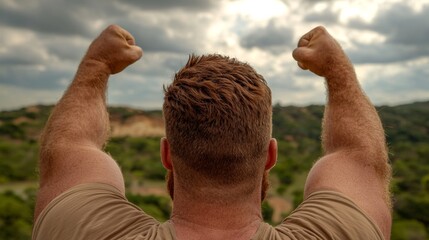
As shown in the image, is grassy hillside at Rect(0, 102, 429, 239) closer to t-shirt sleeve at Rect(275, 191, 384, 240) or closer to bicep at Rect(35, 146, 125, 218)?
t-shirt sleeve at Rect(275, 191, 384, 240)

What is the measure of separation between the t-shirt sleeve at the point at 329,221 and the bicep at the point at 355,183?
4 centimetres

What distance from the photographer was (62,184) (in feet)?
5.36

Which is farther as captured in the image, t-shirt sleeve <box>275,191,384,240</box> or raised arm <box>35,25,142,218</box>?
raised arm <box>35,25,142,218</box>

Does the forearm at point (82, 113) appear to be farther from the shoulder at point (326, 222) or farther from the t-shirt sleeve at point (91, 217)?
the shoulder at point (326, 222)

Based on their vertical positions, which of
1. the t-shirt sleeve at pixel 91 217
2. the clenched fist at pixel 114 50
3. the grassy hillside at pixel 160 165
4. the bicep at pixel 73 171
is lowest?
the grassy hillside at pixel 160 165

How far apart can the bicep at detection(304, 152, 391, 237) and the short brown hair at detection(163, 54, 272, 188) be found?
240 millimetres

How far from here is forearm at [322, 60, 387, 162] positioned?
1703 millimetres

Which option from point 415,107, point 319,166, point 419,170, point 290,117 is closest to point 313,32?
point 319,166

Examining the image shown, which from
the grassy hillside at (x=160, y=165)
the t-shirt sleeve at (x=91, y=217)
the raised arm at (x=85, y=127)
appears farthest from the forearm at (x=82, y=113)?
the grassy hillside at (x=160, y=165)

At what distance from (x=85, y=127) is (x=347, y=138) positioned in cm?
67

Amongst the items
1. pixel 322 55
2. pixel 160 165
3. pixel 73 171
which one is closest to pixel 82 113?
pixel 73 171

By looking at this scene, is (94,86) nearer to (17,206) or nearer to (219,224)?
(219,224)

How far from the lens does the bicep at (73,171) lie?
5.33 feet

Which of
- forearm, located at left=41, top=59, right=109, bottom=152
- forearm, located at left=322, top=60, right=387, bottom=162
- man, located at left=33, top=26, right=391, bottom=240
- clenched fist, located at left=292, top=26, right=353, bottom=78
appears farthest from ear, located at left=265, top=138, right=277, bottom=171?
forearm, located at left=41, top=59, right=109, bottom=152
